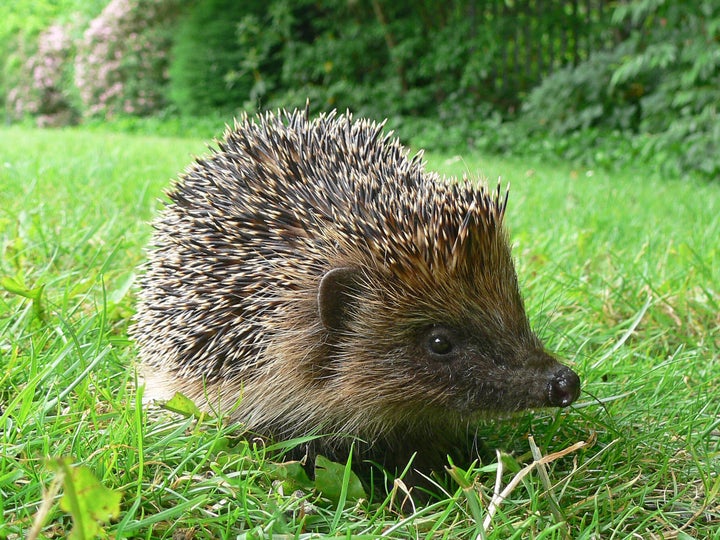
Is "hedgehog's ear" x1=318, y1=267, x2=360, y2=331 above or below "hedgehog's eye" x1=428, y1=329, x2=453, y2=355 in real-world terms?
above

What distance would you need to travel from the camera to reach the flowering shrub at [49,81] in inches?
910

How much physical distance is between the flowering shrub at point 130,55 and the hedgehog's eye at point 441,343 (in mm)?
19073

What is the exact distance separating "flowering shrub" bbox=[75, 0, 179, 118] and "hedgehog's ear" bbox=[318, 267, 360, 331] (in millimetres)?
18835

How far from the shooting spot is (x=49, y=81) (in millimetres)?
23438

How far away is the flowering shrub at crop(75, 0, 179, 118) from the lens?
65.2ft

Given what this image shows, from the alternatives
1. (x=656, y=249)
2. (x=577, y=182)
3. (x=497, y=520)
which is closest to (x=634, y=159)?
(x=577, y=182)

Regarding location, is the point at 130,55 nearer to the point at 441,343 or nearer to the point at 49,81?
the point at 49,81

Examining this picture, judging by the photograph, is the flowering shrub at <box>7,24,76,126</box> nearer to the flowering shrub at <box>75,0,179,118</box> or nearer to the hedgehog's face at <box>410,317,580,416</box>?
the flowering shrub at <box>75,0,179,118</box>

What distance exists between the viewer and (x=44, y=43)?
2316 cm

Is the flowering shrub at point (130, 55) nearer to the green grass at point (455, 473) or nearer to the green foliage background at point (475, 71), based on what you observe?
the green foliage background at point (475, 71)

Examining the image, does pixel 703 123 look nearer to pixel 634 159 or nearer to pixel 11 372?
pixel 634 159

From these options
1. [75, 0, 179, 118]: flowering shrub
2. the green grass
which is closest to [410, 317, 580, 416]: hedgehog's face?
the green grass

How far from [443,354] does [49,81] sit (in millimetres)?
24440

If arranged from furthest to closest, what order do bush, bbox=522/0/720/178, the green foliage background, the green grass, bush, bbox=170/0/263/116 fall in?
bush, bbox=170/0/263/116
the green foliage background
bush, bbox=522/0/720/178
the green grass
